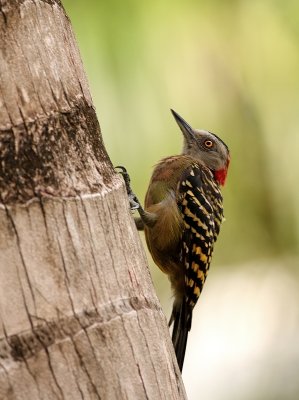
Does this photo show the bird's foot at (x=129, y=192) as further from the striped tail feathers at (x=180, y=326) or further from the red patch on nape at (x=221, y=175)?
the red patch on nape at (x=221, y=175)

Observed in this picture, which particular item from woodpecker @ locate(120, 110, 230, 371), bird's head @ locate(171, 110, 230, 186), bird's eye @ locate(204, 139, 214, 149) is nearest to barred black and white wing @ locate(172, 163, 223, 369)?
woodpecker @ locate(120, 110, 230, 371)

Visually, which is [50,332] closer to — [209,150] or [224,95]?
[224,95]

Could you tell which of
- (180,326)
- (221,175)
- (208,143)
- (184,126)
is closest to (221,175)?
(221,175)

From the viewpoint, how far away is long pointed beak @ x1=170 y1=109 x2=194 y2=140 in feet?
18.0

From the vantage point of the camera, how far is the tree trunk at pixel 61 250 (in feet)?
8.19

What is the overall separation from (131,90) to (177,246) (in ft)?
3.93

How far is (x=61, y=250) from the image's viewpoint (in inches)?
102

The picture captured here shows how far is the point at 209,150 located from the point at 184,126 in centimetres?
90

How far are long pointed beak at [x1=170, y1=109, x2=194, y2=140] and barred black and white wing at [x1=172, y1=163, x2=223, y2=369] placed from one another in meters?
0.34

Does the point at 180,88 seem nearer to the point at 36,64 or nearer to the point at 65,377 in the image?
the point at 36,64

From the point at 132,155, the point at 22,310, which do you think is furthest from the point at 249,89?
the point at 22,310

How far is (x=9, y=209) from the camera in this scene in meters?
2.54

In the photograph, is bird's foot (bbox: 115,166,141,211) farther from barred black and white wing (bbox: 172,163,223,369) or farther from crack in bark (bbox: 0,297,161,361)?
crack in bark (bbox: 0,297,161,361)

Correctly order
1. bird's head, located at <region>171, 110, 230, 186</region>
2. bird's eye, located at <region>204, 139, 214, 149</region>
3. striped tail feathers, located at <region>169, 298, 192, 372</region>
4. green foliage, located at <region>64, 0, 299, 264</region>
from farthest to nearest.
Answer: bird's eye, located at <region>204, 139, 214, 149</region>
bird's head, located at <region>171, 110, 230, 186</region>
striped tail feathers, located at <region>169, 298, 192, 372</region>
green foliage, located at <region>64, 0, 299, 264</region>
